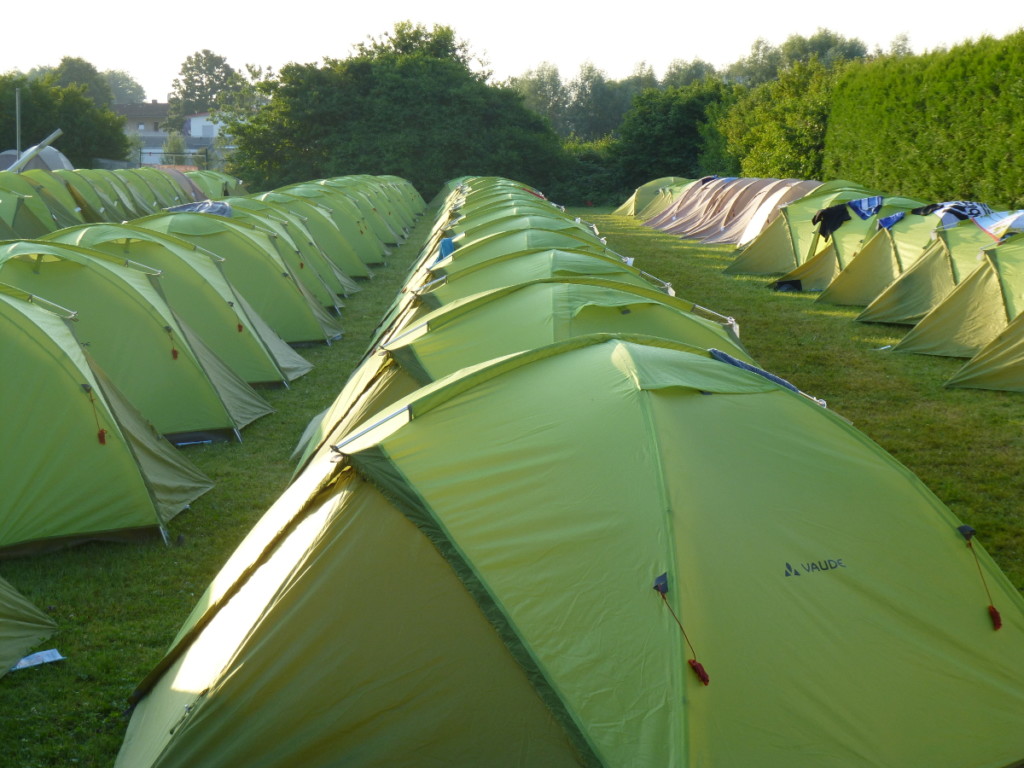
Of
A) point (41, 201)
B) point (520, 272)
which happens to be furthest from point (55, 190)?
point (520, 272)

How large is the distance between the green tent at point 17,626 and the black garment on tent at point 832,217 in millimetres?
12855

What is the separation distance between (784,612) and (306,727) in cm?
170

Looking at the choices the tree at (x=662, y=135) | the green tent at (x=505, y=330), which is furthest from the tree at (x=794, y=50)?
the green tent at (x=505, y=330)

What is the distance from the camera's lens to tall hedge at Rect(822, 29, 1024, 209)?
16.7m

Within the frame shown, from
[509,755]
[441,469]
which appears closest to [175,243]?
[441,469]

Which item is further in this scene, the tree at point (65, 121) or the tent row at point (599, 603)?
the tree at point (65, 121)

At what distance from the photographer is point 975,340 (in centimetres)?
1043

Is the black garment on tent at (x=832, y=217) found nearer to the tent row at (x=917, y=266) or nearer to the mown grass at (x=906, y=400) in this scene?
the tent row at (x=917, y=266)

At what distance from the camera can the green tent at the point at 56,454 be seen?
5.84 m

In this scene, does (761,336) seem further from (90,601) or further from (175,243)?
(90,601)

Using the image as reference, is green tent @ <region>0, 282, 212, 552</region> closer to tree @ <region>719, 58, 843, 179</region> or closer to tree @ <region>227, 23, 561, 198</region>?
tree @ <region>719, 58, 843, 179</region>

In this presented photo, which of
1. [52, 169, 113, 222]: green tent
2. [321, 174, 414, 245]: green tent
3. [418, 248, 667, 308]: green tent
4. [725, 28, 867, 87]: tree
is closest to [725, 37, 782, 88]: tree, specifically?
[725, 28, 867, 87]: tree

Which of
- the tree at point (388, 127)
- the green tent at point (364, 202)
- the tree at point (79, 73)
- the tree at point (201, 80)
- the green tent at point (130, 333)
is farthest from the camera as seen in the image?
the tree at point (201, 80)

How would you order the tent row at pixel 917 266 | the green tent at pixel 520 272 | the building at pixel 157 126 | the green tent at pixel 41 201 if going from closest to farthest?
the green tent at pixel 520 272 → the tent row at pixel 917 266 → the green tent at pixel 41 201 → the building at pixel 157 126
